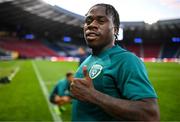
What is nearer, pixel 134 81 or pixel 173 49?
pixel 134 81

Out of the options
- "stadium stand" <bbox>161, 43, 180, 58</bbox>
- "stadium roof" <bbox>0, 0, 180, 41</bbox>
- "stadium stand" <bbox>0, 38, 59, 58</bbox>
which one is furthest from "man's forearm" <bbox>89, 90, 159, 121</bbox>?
"stadium stand" <bbox>0, 38, 59, 58</bbox>

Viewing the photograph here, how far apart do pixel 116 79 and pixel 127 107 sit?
126 mm

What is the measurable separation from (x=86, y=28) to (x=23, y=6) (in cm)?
2466

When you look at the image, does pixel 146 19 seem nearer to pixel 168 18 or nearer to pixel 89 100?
pixel 168 18

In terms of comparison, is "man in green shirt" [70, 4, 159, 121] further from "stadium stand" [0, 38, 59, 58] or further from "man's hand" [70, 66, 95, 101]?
"stadium stand" [0, 38, 59, 58]

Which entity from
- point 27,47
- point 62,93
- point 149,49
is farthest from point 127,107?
point 27,47

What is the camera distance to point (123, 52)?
4.16 feet

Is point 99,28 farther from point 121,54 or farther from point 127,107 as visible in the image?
point 127,107

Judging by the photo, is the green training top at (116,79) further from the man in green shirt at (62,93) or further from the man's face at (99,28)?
the man in green shirt at (62,93)

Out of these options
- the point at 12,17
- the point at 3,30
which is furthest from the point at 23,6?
the point at 3,30

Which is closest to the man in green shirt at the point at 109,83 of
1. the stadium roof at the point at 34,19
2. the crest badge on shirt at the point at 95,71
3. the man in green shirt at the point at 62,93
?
the crest badge on shirt at the point at 95,71

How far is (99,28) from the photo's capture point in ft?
4.42

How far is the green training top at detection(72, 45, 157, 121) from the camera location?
3.81ft

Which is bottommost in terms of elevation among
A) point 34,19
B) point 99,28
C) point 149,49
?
point 149,49
